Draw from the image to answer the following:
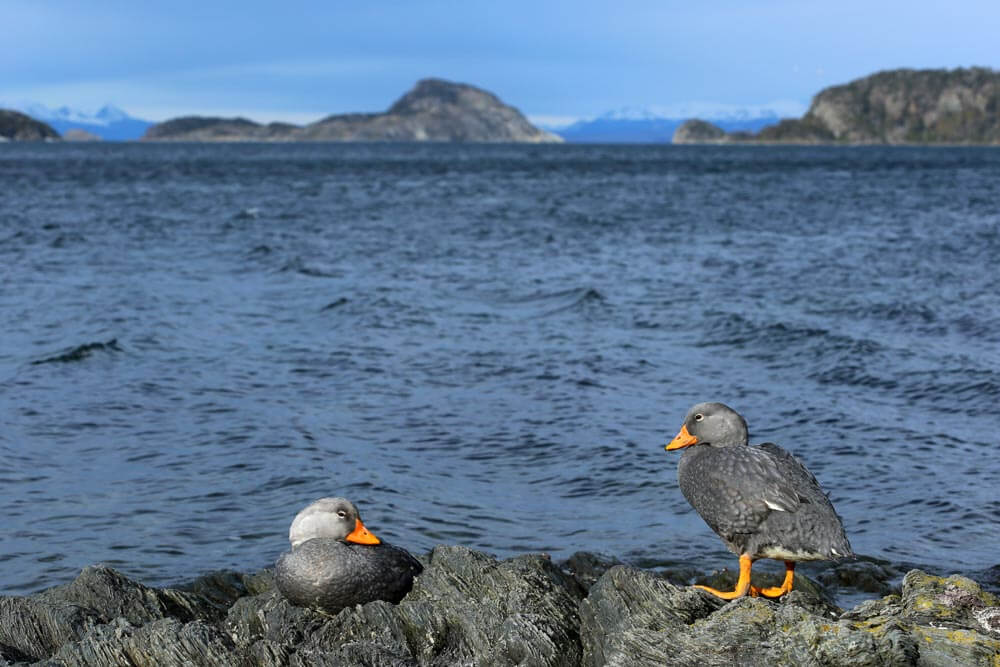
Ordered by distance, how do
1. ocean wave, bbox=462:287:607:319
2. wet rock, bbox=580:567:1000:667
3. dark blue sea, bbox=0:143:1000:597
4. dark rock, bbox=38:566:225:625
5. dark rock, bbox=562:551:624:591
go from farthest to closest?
ocean wave, bbox=462:287:607:319
dark blue sea, bbox=0:143:1000:597
dark rock, bbox=562:551:624:591
dark rock, bbox=38:566:225:625
wet rock, bbox=580:567:1000:667

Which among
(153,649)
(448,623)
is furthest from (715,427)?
(153,649)

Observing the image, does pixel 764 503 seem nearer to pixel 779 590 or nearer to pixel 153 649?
pixel 779 590

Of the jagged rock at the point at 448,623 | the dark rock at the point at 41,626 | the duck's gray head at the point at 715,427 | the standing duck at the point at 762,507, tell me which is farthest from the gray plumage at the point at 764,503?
the dark rock at the point at 41,626

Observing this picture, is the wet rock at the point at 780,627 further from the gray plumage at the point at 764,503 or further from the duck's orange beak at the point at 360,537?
the duck's orange beak at the point at 360,537

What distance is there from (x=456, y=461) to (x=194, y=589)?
5239mm

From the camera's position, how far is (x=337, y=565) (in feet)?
27.3

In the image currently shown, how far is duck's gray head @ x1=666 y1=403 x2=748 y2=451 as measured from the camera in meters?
8.91

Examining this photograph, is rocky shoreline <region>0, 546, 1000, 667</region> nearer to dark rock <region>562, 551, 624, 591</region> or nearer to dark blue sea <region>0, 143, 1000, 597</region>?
dark rock <region>562, 551, 624, 591</region>

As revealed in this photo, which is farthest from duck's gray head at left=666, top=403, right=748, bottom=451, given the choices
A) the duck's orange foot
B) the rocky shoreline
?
the rocky shoreline

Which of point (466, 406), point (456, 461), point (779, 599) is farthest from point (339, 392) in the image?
point (779, 599)

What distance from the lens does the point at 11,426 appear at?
16188mm

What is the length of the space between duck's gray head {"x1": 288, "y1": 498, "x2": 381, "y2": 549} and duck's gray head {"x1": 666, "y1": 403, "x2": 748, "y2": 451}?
2.58 metres

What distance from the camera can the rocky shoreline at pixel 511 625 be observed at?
6.76 metres

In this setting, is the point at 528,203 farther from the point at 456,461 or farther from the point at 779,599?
the point at 779,599
